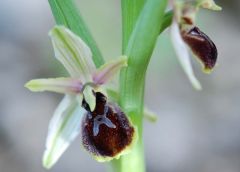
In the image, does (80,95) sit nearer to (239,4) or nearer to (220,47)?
(220,47)

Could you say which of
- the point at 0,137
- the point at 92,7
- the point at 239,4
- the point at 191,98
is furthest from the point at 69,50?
the point at 239,4

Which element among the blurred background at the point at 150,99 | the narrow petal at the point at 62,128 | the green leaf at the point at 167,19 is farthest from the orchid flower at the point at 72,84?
the blurred background at the point at 150,99

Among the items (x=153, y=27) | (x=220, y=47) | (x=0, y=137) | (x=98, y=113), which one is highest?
(x=153, y=27)

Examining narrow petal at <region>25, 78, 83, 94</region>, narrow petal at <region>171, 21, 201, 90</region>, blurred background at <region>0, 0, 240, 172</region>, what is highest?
narrow petal at <region>171, 21, 201, 90</region>

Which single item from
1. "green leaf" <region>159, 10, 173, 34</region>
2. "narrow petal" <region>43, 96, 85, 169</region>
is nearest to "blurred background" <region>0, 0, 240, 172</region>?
"narrow petal" <region>43, 96, 85, 169</region>

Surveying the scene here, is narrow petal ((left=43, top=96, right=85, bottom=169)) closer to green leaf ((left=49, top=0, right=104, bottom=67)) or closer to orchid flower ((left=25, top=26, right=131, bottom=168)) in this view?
orchid flower ((left=25, top=26, right=131, bottom=168))

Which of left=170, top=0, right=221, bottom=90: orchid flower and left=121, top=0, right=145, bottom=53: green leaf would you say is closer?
left=170, top=0, right=221, bottom=90: orchid flower

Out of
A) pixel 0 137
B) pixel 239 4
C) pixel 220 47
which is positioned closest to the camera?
pixel 0 137
